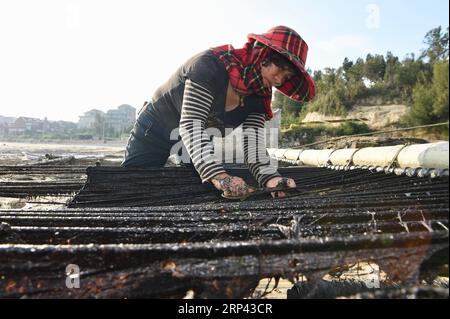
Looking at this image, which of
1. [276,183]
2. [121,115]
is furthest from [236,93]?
[121,115]

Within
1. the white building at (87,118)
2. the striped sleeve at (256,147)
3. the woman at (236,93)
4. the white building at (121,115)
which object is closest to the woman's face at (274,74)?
the woman at (236,93)

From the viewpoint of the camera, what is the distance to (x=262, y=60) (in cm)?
198

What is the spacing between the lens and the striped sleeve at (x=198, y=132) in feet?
6.07

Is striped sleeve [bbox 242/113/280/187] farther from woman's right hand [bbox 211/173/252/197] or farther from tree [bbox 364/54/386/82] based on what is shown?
tree [bbox 364/54/386/82]

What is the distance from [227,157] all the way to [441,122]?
13.9 ft

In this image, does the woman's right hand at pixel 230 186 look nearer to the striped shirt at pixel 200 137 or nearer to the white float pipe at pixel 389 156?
the striped shirt at pixel 200 137

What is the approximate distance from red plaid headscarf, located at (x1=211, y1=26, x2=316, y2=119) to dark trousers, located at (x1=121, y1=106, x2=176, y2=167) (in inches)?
39.0

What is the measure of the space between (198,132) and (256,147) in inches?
30.0

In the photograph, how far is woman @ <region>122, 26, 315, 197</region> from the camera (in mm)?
1869

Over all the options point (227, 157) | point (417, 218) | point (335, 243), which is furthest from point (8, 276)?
point (227, 157)

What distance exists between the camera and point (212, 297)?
0.72 m

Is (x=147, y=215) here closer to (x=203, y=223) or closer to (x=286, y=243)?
(x=203, y=223)

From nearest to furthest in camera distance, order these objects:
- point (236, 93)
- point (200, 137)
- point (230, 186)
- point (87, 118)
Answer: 1. point (230, 186)
2. point (200, 137)
3. point (236, 93)
4. point (87, 118)

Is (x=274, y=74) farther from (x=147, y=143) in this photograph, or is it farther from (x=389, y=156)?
(x=147, y=143)
